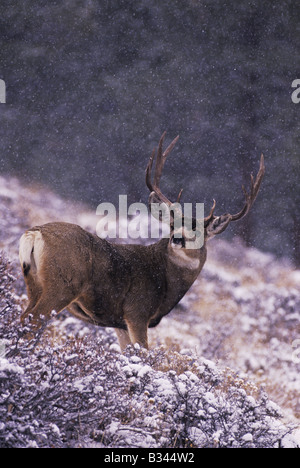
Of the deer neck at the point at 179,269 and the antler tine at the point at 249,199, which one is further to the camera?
the antler tine at the point at 249,199

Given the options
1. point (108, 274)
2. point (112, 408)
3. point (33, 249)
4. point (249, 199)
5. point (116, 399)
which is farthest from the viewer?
point (249, 199)

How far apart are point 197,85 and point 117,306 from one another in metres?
5.60

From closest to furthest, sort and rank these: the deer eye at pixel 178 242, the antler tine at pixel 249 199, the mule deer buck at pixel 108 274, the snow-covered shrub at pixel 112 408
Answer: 1. the snow-covered shrub at pixel 112 408
2. the mule deer buck at pixel 108 274
3. the deer eye at pixel 178 242
4. the antler tine at pixel 249 199

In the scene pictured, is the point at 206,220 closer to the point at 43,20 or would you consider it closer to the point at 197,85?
the point at 197,85

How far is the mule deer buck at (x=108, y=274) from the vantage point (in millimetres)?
4898

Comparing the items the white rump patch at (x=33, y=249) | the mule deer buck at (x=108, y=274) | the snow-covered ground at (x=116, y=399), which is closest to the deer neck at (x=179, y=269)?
the mule deer buck at (x=108, y=274)

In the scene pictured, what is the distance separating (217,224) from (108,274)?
50.4 inches

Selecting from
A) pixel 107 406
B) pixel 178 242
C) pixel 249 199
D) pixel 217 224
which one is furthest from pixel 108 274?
pixel 107 406

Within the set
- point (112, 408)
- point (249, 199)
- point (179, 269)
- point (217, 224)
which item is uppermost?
point (249, 199)

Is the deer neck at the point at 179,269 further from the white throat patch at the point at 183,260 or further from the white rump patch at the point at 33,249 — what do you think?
the white rump patch at the point at 33,249

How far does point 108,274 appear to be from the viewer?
542 centimetres

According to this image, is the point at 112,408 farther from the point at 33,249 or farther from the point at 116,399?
the point at 33,249

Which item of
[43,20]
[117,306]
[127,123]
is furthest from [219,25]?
[117,306]

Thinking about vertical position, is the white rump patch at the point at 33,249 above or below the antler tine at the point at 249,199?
below
